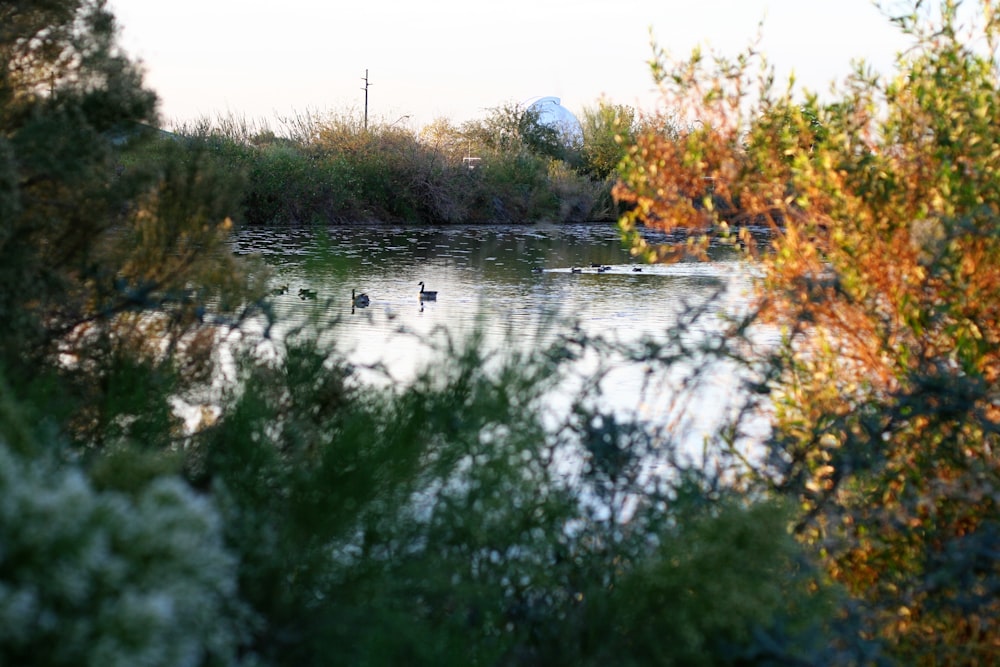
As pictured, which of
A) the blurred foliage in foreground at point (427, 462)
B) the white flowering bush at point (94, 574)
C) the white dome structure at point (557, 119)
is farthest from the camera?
the white dome structure at point (557, 119)

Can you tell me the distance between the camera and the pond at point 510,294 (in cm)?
364

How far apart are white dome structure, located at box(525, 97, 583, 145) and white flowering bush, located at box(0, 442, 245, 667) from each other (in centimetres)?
4943

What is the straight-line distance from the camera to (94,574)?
162 cm

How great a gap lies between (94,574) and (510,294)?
1517 centimetres

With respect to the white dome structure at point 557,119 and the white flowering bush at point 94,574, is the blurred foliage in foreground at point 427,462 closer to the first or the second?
the white flowering bush at point 94,574

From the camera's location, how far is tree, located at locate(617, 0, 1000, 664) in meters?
3.44

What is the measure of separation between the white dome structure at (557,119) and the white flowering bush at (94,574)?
49.4 meters

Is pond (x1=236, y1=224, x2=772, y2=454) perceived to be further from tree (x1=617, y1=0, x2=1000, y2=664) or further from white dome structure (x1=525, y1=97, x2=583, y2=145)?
white dome structure (x1=525, y1=97, x2=583, y2=145)

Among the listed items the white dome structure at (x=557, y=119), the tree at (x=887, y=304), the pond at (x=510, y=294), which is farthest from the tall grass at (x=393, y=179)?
the tree at (x=887, y=304)

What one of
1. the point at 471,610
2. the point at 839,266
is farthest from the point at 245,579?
the point at 839,266

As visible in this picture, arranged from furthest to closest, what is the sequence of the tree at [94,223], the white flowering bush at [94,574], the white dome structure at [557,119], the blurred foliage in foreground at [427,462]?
1. the white dome structure at [557,119]
2. the tree at [94,223]
3. the blurred foliage in foreground at [427,462]
4. the white flowering bush at [94,574]

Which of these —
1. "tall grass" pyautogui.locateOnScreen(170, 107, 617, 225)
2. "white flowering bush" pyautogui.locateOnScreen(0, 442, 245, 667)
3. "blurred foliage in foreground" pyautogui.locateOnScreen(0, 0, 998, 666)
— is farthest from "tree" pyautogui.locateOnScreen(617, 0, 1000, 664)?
"tall grass" pyautogui.locateOnScreen(170, 107, 617, 225)

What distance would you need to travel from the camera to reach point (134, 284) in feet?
14.3

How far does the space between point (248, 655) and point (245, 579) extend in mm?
233
